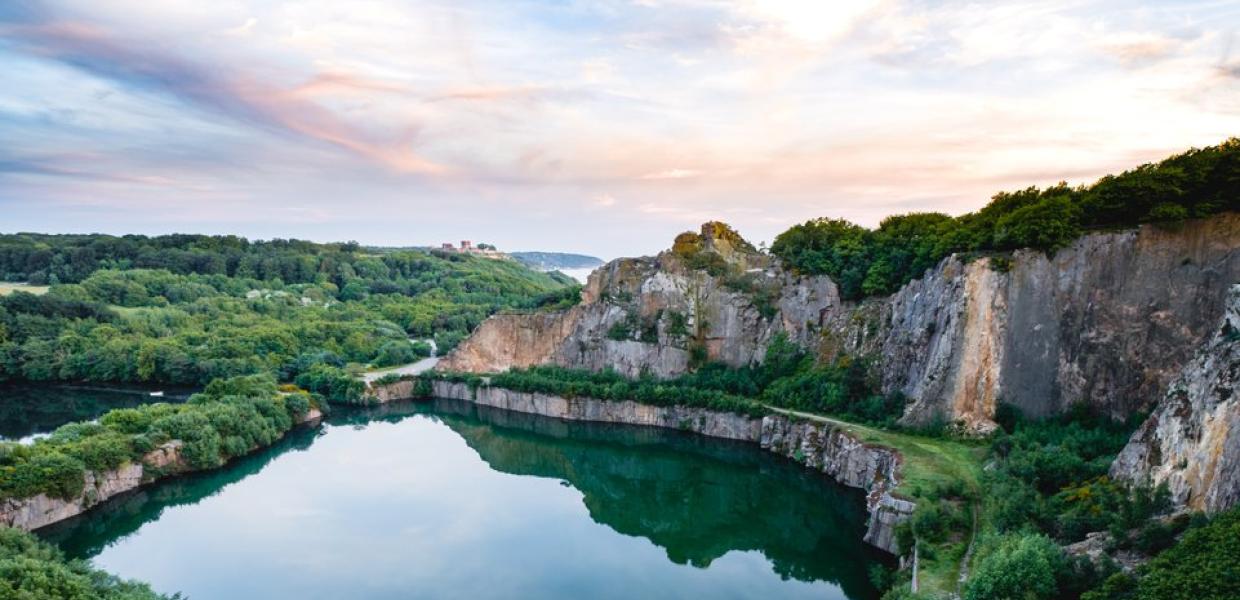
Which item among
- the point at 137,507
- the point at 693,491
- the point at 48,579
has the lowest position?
the point at 693,491

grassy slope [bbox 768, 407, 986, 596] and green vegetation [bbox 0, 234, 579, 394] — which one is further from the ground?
green vegetation [bbox 0, 234, 579, 394]

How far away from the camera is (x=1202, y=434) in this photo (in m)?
18.5

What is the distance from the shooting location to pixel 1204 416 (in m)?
18.7

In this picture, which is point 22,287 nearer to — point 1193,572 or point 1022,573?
point 1022,573

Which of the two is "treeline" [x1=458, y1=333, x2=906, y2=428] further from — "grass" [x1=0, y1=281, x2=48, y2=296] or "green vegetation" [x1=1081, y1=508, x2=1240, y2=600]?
"grass" [x1=0, y1=281, x2=48, y2=296]

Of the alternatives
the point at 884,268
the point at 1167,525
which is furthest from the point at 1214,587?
the point at 884,268

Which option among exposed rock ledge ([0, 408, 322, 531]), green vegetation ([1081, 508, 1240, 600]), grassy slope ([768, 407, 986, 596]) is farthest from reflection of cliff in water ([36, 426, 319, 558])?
green vegetation ([1081, 508, 1240, 600])

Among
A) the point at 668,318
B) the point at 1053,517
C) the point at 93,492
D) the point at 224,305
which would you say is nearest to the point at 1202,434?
the point at 1053,517

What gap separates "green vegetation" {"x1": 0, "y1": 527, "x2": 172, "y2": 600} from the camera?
17.4 metres

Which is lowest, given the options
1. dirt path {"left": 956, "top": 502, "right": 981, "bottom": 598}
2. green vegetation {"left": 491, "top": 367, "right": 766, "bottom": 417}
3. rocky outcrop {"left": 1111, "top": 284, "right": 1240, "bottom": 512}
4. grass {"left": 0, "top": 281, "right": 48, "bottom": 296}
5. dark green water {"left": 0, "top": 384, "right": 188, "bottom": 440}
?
dark green water {"left": 0, "top": 384, "right": 188, "bottom": 440}

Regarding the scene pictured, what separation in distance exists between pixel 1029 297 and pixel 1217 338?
13.3 m

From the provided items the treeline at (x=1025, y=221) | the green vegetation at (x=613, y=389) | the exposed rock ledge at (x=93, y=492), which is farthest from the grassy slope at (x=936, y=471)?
the exposed rock ledge at (x=93, y=492)

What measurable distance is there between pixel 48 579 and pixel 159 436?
2195 centimetres

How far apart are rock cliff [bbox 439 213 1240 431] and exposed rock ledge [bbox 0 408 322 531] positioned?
33197 millimetres
